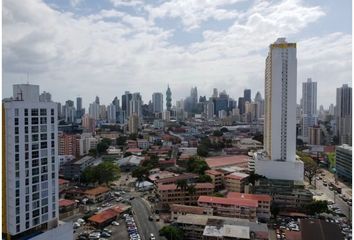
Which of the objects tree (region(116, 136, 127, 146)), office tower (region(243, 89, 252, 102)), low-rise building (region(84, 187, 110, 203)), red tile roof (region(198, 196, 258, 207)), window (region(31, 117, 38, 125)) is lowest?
low-rise building (region(84, 187, 110, 203))

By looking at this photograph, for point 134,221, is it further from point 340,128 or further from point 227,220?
point 340,128

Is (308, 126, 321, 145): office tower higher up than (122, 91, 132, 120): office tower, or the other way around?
(122, 91, 132, 120): office tower

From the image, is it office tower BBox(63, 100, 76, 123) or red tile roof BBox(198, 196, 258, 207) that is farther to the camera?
office tower BBox(63, 100, 76, 123)

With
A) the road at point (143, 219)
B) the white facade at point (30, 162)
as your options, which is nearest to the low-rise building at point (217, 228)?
the road at point (143, 219)

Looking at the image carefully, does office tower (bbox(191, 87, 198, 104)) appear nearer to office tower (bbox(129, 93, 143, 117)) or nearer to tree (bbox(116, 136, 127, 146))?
office tower (bbox(129, 93, 143, 117))

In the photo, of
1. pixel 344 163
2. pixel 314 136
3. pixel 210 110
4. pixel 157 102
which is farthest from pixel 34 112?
pixel 157 102

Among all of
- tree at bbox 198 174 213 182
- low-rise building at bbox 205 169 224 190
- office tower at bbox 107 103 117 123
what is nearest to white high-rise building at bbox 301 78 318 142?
low-rise building at bbox 205 169 224 190

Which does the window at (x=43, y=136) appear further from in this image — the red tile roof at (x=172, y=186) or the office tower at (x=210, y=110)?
the office tower at (x=210, y=110)
